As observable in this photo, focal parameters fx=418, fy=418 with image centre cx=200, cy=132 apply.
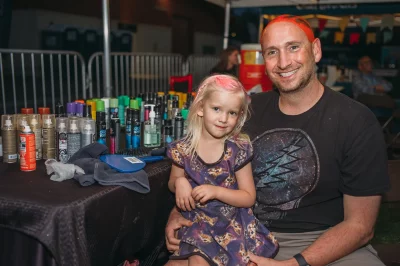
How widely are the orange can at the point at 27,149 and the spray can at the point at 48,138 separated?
0.61ft

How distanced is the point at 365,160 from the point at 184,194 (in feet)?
2.41

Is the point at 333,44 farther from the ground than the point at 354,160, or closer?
farther from the ground

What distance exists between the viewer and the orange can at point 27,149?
1.79 meters

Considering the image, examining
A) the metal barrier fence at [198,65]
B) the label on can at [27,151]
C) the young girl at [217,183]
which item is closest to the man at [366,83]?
the metal barrier fence at [198,65]

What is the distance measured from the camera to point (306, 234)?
5.92ft

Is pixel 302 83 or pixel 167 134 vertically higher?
pixel 302 83

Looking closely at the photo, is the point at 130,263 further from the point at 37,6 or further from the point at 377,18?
the point at 37,6

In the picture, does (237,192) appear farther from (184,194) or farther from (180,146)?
(180,146)

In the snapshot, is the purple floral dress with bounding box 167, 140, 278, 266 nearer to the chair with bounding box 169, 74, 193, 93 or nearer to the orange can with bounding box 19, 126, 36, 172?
the orange can with bounding box 19, 126, 36, 172

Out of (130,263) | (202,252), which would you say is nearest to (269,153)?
(202,252)

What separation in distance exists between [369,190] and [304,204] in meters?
0.28

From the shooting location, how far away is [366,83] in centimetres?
753

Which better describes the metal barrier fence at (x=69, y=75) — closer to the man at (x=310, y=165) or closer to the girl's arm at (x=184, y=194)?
the girl's arm at (x=184, y=194)

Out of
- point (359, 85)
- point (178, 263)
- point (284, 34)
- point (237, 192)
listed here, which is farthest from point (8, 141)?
point (359, 85)
